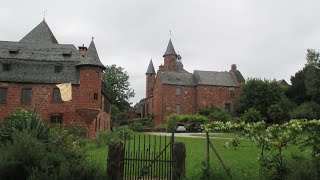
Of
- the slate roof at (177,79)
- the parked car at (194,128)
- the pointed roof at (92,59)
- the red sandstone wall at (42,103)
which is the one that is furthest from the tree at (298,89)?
the red sandstone wall at (42,103)

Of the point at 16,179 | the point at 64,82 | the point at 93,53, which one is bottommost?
the point at 16,179

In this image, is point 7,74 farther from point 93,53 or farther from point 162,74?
point 162,74

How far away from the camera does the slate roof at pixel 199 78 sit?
56000 millimetres

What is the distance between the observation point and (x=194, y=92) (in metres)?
56.8

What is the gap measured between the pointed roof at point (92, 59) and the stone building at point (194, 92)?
73.9ft

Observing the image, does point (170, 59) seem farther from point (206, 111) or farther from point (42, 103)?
point (42, 103)

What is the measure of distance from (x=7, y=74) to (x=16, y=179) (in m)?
25.5

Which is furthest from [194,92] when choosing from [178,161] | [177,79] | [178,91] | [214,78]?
[178,161]

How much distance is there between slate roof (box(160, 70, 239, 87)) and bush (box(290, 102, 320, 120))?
13172mm

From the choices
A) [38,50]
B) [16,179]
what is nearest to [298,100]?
[38,50]

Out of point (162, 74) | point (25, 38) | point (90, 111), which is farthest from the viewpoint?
point (162, 74)

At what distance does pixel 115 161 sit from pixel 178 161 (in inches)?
72.0

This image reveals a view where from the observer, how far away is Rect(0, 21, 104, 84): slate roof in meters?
32.8

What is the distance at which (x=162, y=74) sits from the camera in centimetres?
5631
